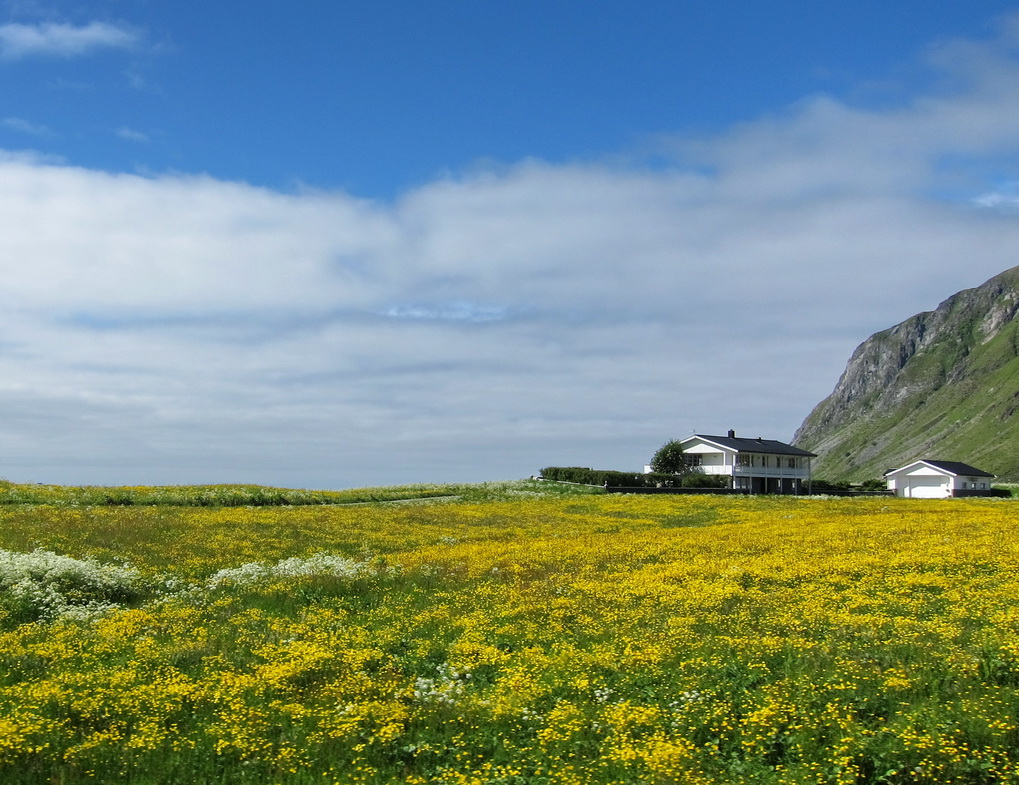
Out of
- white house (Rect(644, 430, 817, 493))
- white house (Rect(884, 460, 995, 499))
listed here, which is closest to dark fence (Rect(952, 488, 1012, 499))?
white house (Rect(884, 460, 995, 499))

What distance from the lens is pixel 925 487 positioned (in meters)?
124

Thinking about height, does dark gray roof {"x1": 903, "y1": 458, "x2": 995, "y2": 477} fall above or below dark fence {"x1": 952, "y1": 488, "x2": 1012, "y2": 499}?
above

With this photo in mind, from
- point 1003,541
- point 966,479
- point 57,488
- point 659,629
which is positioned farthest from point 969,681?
point 966,479

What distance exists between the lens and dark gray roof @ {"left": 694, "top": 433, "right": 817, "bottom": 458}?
10725 cm

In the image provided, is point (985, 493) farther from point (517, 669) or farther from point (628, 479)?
point (517, 669)

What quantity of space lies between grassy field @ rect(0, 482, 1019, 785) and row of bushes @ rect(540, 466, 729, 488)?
62.5m

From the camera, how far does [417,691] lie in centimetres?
1169

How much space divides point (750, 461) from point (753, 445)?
416cm

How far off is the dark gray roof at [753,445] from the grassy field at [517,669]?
83571 mm

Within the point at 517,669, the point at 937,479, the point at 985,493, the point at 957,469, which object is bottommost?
the point at 985,493

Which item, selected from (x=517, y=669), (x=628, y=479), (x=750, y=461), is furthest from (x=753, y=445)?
(x=517, y=669)

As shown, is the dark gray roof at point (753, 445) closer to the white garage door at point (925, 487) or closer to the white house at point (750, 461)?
the white house at point (750, 461)

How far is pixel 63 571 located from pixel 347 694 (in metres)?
12.4

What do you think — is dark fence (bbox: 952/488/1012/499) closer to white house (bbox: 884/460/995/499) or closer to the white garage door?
white house (bbox: 884/460/995/499)
